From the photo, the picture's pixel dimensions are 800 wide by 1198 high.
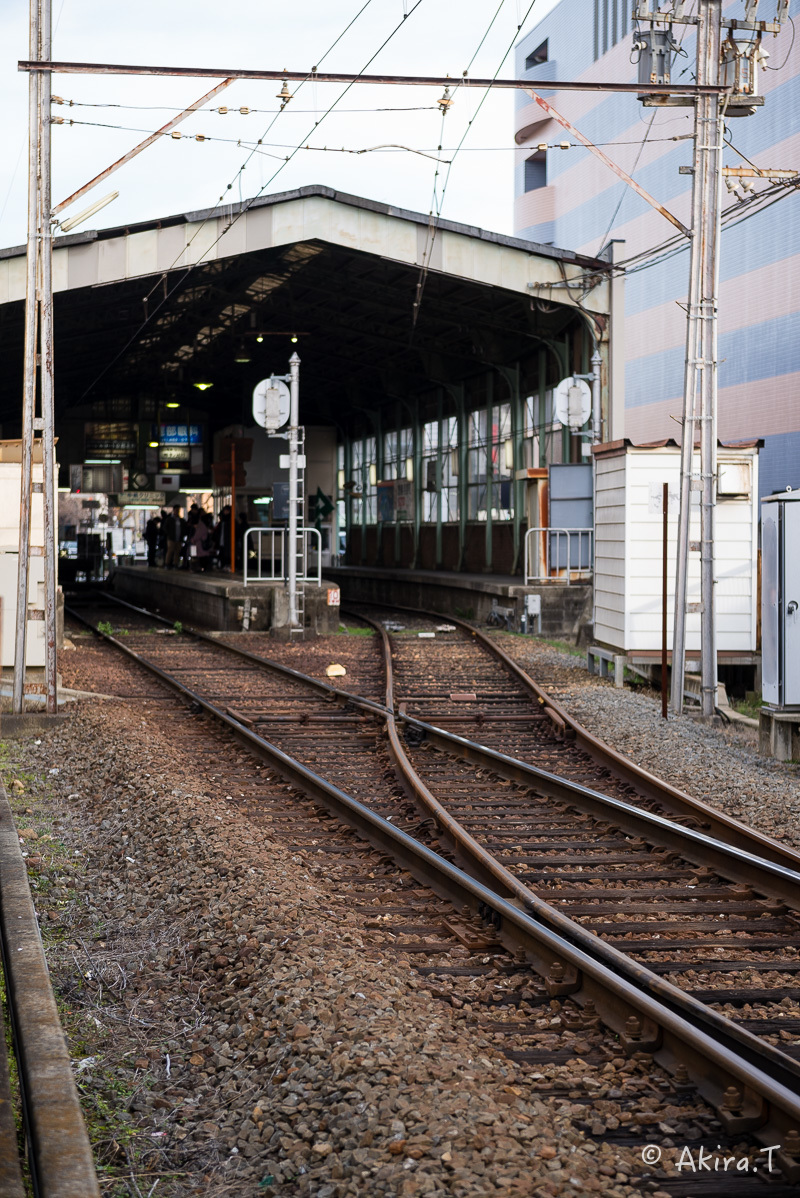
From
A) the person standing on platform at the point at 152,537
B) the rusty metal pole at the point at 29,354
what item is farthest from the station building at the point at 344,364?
the rusty metal pole at the point at 29,354

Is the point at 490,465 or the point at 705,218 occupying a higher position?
the point at 705,218

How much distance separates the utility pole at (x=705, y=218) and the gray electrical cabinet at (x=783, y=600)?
2028 millimetres

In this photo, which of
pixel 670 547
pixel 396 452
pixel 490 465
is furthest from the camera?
pixel 396 452

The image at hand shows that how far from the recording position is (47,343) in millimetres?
11211

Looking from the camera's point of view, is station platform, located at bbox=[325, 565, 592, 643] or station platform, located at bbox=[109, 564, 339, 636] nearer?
station platform, located at bbox=[325, 565, 592, 643]

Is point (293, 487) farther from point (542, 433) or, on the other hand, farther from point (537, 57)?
point (537, 57)

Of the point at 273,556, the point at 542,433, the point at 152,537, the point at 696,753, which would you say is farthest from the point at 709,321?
the point at 152,537

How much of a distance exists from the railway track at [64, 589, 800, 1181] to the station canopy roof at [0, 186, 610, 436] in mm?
10785

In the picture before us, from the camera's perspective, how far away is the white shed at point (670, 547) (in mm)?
14656

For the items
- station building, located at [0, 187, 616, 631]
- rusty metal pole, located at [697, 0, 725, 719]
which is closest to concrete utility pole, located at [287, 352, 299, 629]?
station building, located at [0, 187, 616, 631]

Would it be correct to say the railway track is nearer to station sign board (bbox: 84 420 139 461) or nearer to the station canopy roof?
the station canopy roof

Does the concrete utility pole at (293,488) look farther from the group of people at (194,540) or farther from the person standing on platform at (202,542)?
the person standing on platform at (202,542)

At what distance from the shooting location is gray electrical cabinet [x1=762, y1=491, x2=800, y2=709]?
1030 cm

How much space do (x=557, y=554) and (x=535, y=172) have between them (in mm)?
32039
